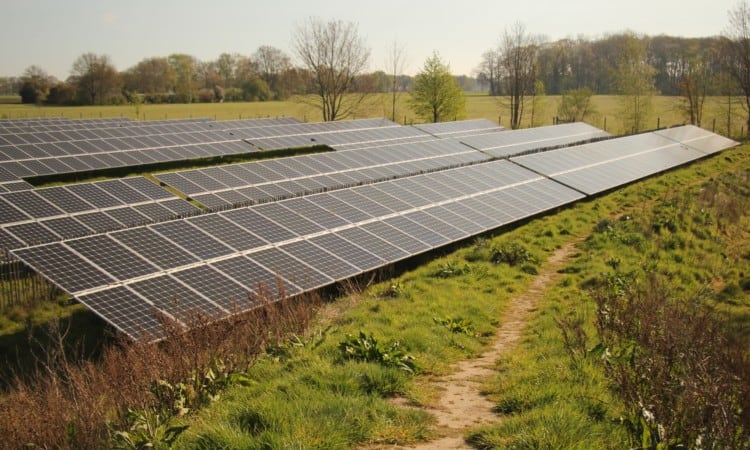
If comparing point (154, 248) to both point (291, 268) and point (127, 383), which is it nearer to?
point (291, 268)

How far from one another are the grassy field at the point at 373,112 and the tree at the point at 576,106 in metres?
1.65

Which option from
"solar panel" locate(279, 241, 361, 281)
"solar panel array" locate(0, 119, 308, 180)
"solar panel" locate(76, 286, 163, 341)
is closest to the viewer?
"solar panel" locate(76, 286, 163, 341)

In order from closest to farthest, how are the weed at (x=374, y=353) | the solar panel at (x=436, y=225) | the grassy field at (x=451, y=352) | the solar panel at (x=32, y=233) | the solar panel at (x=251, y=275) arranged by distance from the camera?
the grassy field at (x=451, y=352)
the weed at (x=374, y=353)
the solar panel at (x=251, y=275)
the solar panel at (x=32, y=233)
the solar panel at (x=436, y=225)

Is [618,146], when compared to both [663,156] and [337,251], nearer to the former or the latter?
[663,156]

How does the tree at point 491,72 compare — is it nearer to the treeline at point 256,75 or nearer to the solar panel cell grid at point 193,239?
the treeline at point 256,75

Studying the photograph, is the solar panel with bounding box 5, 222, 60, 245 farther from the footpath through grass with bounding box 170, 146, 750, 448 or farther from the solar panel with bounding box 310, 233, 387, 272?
the footpath through grass with bounding box 170, 146, 750, 448

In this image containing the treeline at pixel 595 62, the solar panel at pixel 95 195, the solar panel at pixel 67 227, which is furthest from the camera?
the treeline at pixel 595 62

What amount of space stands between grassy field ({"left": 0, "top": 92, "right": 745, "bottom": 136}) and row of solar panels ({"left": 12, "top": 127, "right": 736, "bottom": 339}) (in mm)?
51688

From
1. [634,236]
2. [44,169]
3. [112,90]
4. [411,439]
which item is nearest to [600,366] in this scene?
[411,439]

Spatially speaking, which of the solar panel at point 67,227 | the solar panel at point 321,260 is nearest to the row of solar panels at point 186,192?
the solar panel at point 67,227

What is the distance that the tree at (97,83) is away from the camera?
367ft

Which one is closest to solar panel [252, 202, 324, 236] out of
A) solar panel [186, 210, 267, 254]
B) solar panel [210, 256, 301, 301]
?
solar panel [186, 210, 267, 254]

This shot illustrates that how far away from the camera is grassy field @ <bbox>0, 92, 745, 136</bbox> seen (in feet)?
252

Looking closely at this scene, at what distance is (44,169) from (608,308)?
85.3 ft
